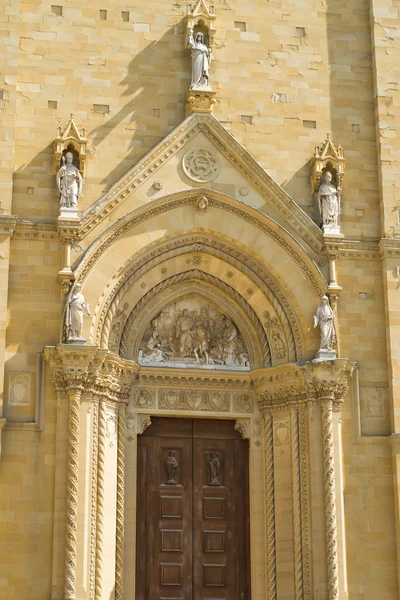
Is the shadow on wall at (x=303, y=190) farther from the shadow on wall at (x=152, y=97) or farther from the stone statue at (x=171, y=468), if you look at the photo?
the stone statue at (x=171, y=468)

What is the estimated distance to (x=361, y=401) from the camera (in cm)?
1811

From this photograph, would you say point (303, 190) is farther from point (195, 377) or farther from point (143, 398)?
point (143, 398)

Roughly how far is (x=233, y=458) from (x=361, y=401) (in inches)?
90.2

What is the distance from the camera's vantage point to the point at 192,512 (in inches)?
711

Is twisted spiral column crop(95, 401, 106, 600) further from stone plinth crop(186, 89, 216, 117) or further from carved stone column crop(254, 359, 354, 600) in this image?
stone plinth crop(186, 89, 216, 117)

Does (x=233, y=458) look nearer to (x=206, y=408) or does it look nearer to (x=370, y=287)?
(x=206, y=408)

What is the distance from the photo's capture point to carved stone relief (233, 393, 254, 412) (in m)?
18.6

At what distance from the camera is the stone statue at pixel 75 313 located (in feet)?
56.2

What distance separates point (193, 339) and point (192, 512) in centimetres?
282

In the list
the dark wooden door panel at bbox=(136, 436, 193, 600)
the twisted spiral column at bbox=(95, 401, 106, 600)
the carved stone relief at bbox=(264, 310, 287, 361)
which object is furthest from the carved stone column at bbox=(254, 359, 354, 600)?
the twisted spiral column at bbox=(95, 401, 106, 600)

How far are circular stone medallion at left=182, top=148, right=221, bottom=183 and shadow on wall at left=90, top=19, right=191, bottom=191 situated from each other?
610 millimetres

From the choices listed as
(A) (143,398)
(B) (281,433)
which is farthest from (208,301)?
(B) (281,433)

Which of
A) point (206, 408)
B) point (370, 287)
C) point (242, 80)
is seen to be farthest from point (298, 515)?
point (242, 80)

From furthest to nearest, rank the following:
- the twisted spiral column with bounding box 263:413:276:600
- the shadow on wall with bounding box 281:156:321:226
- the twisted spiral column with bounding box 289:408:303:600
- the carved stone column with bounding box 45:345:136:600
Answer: the shadow on wall with bounding box 281:156:321:226 → the twisted spiral column with bounding box 263:413:276:600 → the twisted spiral column with bounding box 289:408:303:600 → the carved stone column with bounding box 45:345:136:600
